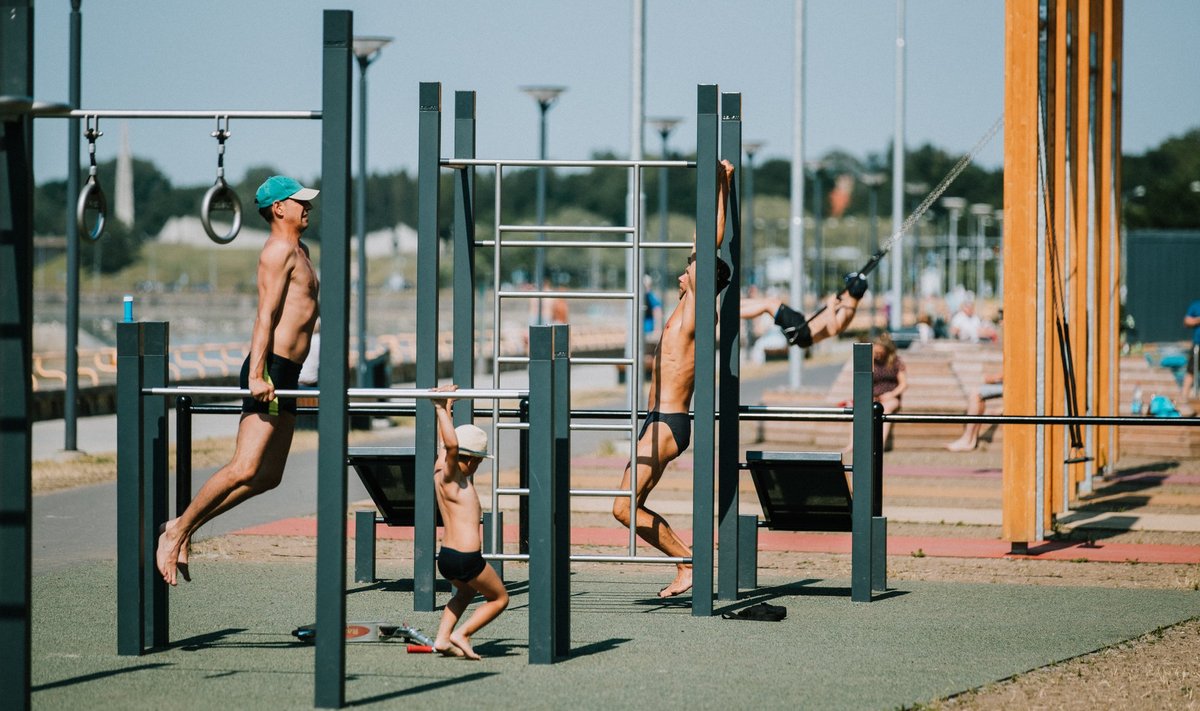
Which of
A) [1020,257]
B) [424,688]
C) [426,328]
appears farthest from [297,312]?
[1020,257]

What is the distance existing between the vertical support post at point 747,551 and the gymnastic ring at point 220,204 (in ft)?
11.4

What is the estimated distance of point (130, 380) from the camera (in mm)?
7355

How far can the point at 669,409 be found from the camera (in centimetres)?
883

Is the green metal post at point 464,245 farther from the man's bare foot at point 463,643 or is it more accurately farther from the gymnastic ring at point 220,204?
the man's bare foot at point 463,643

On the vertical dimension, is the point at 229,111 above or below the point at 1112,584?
above

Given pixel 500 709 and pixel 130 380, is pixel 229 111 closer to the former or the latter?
pixel 130 380

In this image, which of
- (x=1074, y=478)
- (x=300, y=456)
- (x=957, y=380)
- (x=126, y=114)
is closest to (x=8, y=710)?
(x=126, y=114)

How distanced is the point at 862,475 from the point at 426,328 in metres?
2.68

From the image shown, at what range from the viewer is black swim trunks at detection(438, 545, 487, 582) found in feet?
23.0

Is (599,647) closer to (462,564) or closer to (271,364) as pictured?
(462,564)

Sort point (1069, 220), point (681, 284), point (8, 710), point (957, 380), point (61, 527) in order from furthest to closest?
point (957, 380) < point (1069, 220) < point (61, 527) < point (681, 284) < point (8, 710)

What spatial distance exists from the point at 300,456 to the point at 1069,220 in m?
9.35

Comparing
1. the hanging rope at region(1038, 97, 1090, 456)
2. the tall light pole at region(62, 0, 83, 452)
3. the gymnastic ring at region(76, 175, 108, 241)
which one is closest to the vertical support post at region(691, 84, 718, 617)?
the gymnastic ring at region(76, 175, 108, 241)

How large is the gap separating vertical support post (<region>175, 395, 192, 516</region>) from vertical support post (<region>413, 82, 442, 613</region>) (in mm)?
1232
